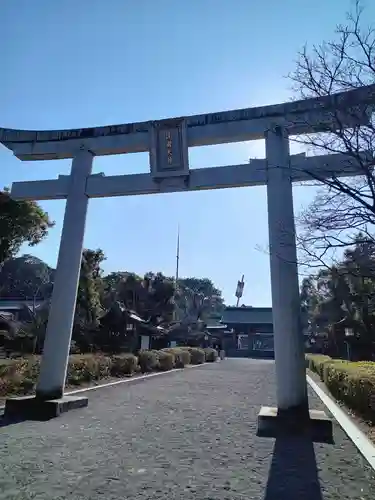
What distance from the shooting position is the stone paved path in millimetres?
4145

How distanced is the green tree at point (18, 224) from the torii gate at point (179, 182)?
574 centimetres

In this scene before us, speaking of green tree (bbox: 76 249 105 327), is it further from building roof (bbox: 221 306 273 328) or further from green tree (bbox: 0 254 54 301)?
building roof (bbox: 221 306 273 328)

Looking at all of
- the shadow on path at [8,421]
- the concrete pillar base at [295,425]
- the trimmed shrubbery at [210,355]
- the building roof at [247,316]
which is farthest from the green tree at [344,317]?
the building roof at [247,316]

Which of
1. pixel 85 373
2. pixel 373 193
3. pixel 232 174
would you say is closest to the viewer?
pixel 373 193

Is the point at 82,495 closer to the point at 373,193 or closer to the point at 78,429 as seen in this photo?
the point at 78,429

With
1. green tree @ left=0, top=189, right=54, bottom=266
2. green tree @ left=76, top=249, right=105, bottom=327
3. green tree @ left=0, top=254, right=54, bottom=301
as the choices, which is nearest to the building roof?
green tree @ left=0, top=254, right=54, bottom=301

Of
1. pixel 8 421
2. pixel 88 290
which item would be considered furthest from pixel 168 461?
pixel 88 290

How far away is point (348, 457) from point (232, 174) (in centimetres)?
561

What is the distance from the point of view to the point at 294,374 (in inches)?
285

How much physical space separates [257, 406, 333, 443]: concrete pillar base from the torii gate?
1.4 inches

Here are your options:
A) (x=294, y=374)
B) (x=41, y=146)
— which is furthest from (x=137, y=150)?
(x=294, y=374)

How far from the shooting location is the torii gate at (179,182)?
7.39 metres

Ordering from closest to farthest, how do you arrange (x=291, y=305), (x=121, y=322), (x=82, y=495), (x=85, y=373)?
(x=82, y=495) → (x=291, y=305) → (x=85, y=373) → (x=121, y=322)

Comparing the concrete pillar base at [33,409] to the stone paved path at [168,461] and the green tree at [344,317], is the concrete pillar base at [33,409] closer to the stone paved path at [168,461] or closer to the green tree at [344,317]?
the stone paved path at [168,461]
